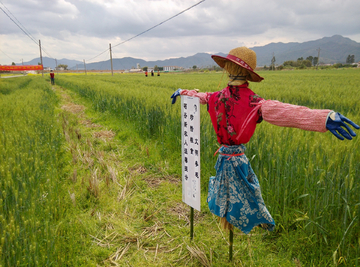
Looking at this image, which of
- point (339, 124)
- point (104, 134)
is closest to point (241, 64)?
point (339, 124)

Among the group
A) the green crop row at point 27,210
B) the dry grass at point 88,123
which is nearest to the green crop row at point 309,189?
the green crop row at point 27,210

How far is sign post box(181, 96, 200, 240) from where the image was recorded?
6.66 ft

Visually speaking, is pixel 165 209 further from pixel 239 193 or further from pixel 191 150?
pixel 239 193

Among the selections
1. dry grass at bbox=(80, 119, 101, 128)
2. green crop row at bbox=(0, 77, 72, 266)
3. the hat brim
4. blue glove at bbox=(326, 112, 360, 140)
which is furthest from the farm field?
dry grass at bbox=(80, 119, 101, 128)

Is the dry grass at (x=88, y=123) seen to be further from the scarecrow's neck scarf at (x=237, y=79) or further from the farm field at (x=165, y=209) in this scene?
the scarecrow's neck scarf at (x=237, y=79)

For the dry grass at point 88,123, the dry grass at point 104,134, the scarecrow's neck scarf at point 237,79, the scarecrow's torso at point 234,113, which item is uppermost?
the scarecrow's neck scarf at point 237,79

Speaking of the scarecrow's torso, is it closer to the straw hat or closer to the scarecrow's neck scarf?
the scarecrow's neck scarf

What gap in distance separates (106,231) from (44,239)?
90 cm

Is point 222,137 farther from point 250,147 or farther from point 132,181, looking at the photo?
point 132,181

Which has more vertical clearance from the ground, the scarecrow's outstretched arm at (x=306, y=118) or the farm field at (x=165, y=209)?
the scarecrow's outstretched arm at (x=306, y=118)

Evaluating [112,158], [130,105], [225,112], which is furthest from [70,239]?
[130,105]

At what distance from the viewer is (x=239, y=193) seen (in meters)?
1.76

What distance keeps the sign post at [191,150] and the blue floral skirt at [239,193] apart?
31cm

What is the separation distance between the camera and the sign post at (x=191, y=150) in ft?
6.66
